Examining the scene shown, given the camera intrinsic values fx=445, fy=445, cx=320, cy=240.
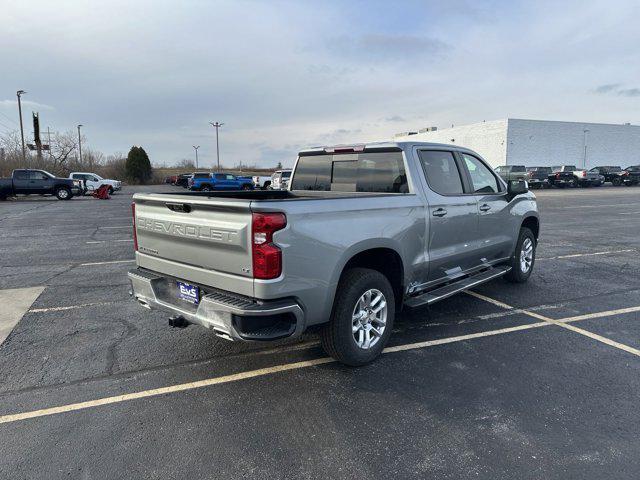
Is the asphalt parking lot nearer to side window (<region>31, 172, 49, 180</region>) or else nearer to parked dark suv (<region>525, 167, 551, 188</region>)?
side window (<region>31, 172, 49, 180</region>)

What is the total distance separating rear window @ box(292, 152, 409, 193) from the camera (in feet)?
15.0

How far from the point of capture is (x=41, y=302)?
5996 millimetres

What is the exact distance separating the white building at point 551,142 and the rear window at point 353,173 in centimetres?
3829

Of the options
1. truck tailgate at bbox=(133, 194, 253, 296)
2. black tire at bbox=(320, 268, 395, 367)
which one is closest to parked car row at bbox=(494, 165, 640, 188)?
black tire at bbox=(320, 268, 395, 367)

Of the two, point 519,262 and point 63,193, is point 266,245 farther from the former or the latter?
point 63,193

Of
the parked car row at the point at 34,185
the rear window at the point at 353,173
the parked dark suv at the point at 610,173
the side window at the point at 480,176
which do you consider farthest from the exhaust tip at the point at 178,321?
the parked dark suv at the point at 610,173

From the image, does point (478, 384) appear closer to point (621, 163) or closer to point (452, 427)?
point (452, 427)

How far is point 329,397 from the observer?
3490 millimetres

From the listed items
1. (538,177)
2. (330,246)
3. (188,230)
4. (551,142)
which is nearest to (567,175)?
(538,177)

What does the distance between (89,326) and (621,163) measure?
59585 mm

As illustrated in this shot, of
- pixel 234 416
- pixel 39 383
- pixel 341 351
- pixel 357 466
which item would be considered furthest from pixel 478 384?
pixel 39 383

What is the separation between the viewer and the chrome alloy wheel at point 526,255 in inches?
263

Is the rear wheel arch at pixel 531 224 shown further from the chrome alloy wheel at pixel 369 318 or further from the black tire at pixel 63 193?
the black tire at pixel 63 193

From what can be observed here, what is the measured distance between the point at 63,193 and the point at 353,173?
27.8 meters
